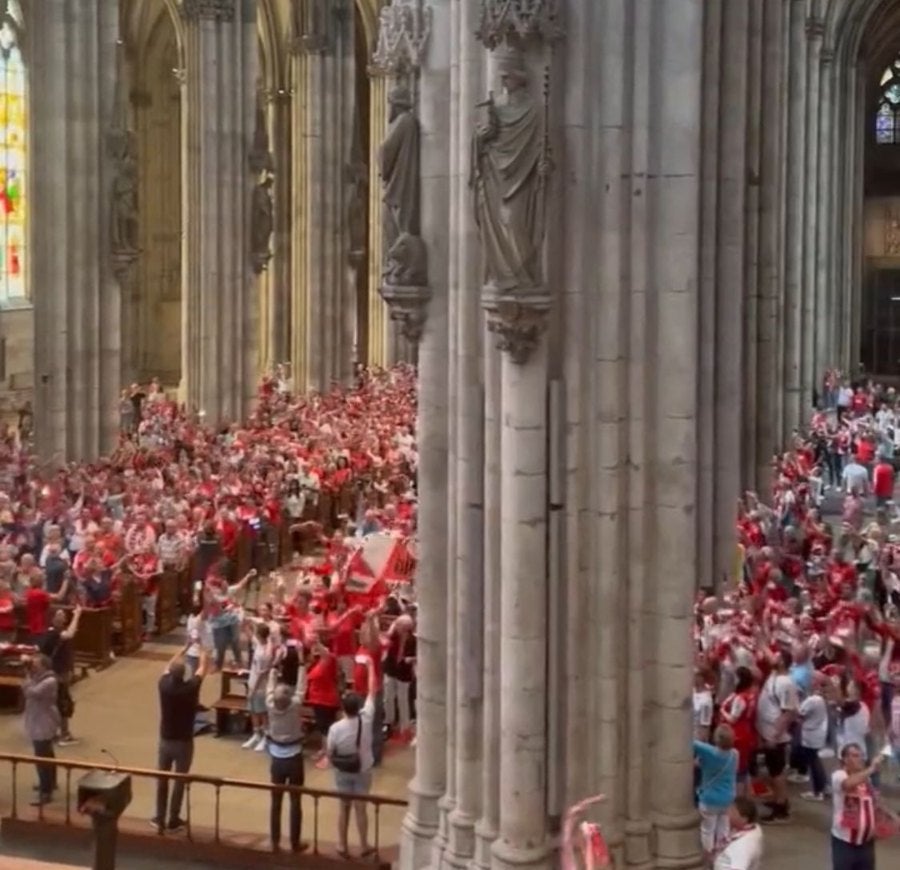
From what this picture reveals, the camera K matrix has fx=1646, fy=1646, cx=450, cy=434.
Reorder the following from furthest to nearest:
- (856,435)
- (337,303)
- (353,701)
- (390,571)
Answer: (337,303), (856,435), (390,571), (353,701)

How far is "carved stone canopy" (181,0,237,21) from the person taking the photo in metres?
38.6

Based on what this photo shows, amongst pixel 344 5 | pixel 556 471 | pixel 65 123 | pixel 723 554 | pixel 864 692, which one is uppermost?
pixel 344 5

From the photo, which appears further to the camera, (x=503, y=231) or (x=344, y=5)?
(x=344, y=5)

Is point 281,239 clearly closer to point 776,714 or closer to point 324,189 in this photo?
point 324,189

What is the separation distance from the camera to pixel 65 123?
1275 inches

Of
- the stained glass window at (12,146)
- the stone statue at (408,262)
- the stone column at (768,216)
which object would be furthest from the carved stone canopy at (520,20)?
the stained glass window at (12,146)

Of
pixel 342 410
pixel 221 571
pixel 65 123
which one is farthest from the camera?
pixel 342 410

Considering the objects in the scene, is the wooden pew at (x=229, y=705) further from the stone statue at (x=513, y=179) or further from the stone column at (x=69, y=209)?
the stone column at (x=69, y=209)

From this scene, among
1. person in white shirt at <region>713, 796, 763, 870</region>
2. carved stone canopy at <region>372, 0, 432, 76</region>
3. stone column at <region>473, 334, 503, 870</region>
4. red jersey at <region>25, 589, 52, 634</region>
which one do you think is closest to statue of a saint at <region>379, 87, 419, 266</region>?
carved stone canopy at <region>372, 0, 432, 76</region>

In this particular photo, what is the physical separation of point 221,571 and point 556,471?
12.1 metres

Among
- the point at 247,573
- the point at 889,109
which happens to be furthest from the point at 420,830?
the point at 889,109

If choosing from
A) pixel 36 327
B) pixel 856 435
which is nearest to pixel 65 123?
pixel 36 327

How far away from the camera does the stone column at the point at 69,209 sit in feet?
106

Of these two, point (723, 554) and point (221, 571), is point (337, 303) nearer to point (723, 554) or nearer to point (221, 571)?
point (221, 571)
